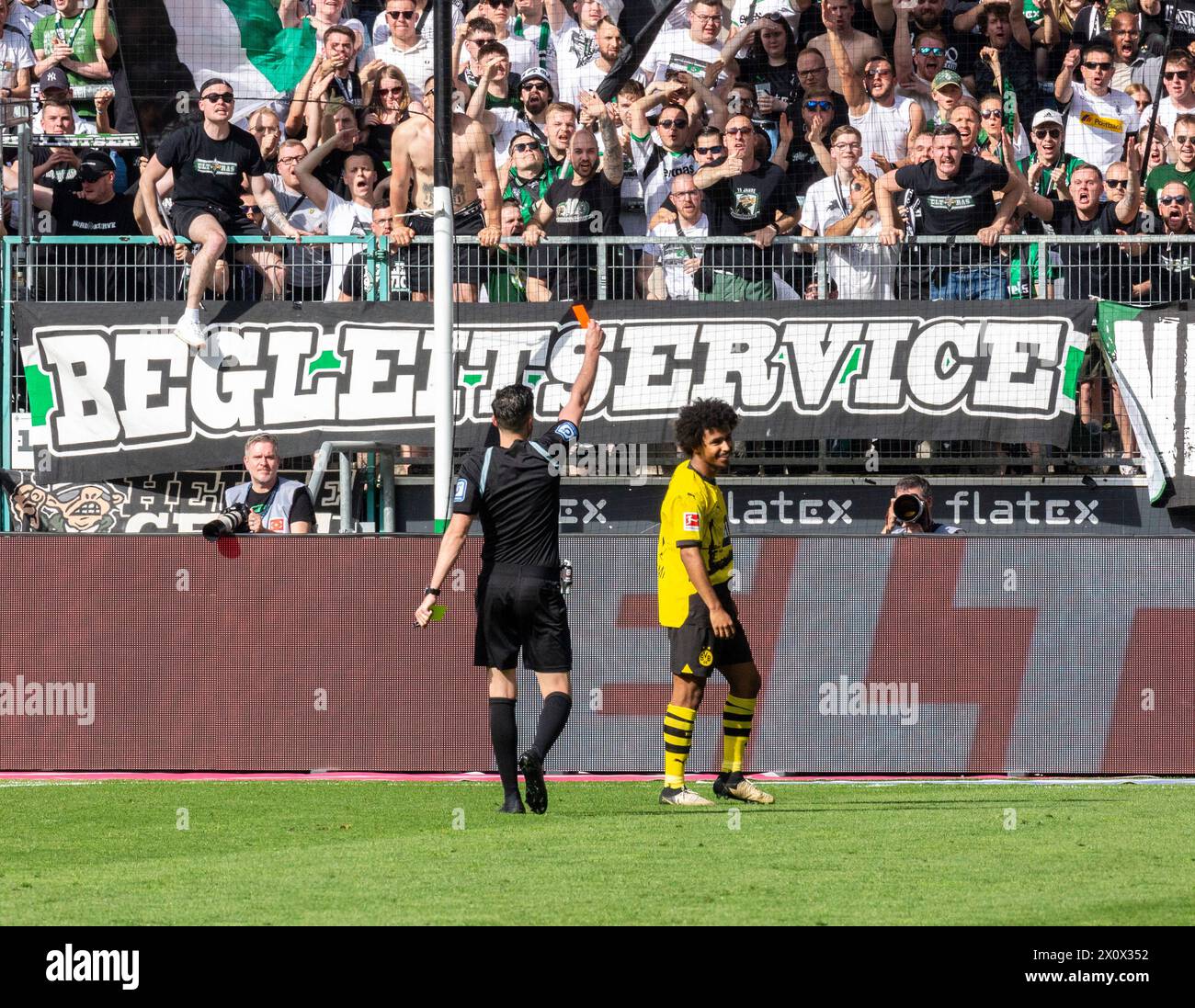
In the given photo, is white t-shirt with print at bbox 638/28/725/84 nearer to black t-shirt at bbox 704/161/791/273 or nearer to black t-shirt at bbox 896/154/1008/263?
black t-shirt at bbox 704/161/791/273

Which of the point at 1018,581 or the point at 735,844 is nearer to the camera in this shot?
the point at 735,844

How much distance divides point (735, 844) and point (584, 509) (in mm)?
7377

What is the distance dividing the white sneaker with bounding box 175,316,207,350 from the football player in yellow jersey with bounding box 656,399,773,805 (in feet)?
21.1

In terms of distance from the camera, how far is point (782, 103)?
55.8 ft

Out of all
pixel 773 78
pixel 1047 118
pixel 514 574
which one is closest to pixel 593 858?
pixel 514 574

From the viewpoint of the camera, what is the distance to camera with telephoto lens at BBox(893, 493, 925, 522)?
42.2ft

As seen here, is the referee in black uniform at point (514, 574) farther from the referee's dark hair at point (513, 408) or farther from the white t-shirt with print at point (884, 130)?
the white t-shirt with print at point (884, 130)

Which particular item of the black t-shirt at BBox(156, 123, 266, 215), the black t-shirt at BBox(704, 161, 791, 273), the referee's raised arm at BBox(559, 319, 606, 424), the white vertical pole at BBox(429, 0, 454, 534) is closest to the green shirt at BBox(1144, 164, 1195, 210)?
the black t-shirt at BBox(704, 161, 791, 273)

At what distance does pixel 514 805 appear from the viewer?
941cm

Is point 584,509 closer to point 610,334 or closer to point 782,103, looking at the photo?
point 610,334

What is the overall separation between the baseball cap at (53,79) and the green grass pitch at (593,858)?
8282 millimetres
